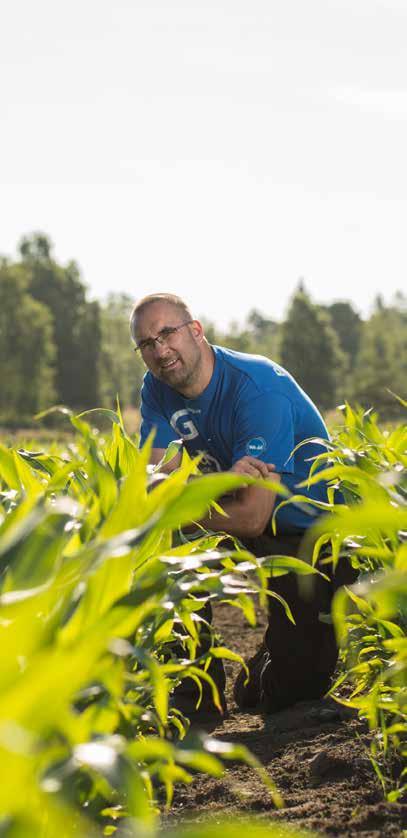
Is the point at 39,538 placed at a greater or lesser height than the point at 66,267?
lesser

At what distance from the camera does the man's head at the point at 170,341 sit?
12.4 feet

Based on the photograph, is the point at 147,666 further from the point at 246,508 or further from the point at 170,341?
the point at 170,341

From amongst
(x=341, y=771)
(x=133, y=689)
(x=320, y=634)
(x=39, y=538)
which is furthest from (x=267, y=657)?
(x=39, y=538)

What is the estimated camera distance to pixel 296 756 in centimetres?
296

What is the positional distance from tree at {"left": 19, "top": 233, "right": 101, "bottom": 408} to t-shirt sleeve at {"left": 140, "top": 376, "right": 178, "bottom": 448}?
163 ft

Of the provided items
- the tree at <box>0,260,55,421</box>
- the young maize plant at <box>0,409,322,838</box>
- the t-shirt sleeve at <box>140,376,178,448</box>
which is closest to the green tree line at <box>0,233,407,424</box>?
the tree at <box>0,260,55,421</box>

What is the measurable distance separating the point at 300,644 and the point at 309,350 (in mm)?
43511

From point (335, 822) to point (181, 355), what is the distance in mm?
2013

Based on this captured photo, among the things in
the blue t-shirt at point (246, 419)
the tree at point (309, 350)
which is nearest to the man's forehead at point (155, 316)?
the blue t-shirt at point (246, 419)

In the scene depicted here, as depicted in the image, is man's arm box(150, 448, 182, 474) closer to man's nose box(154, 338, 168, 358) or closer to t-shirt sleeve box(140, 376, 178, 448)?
t-shirt sleeve box(140, 376, 178, 448)

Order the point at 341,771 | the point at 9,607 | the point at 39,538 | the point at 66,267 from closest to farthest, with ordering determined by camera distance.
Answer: the point at 9,607 → the point at 39,538 → the point at 341,771 → the point at 66,267

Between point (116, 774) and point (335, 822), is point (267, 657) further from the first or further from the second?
point (116, 774)

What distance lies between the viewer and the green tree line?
4594 cm

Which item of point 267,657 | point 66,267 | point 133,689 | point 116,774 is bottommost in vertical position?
point 267,657
